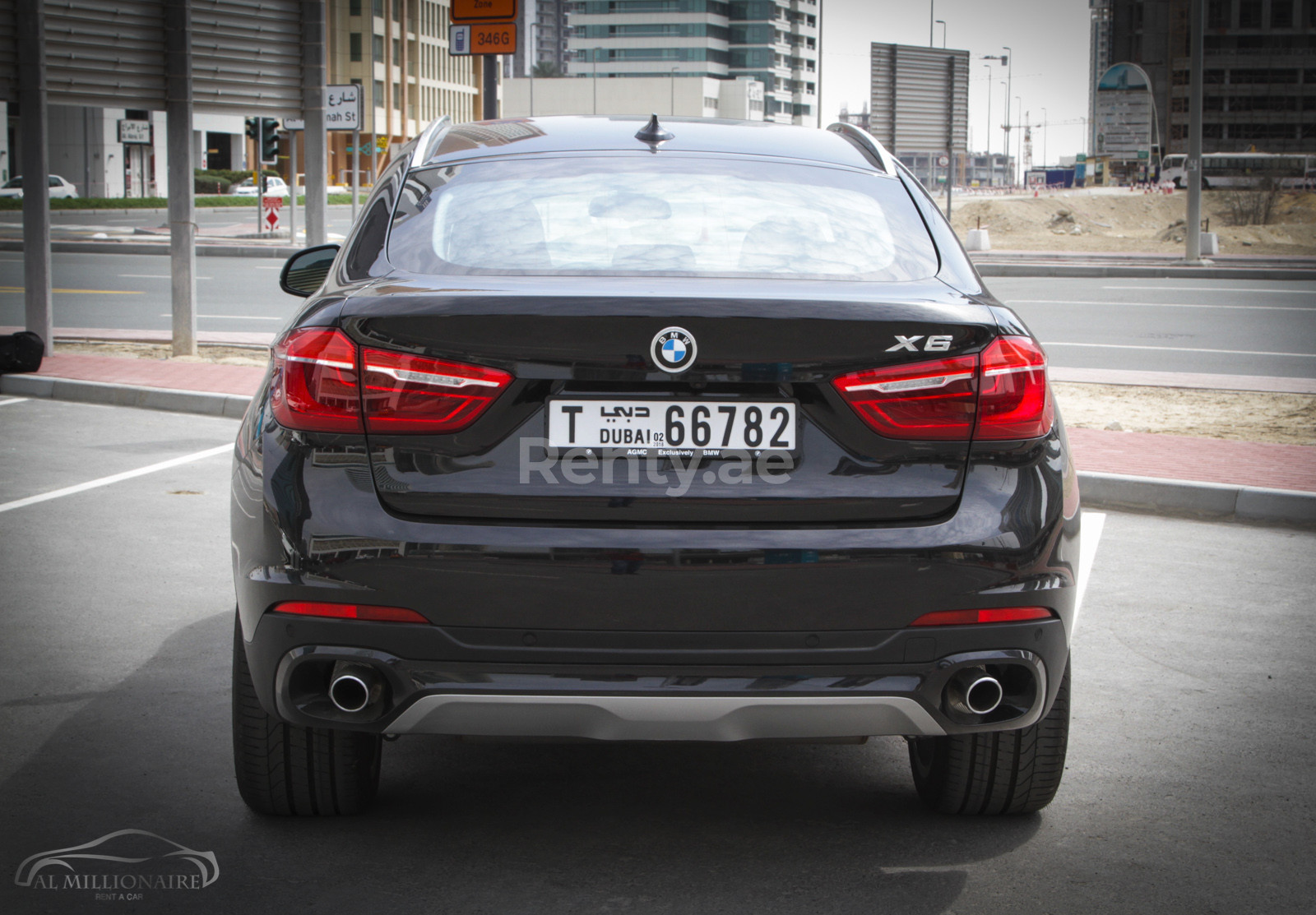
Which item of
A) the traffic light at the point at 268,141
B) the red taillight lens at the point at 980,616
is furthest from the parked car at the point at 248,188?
the red taillight lens at the point at 980,616

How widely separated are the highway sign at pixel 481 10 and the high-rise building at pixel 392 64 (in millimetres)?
81262

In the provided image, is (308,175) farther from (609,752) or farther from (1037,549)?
(1037,549)

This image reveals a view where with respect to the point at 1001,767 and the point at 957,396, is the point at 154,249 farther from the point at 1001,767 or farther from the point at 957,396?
the point at 957,396

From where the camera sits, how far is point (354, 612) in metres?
2.77

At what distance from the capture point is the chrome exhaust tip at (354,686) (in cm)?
283

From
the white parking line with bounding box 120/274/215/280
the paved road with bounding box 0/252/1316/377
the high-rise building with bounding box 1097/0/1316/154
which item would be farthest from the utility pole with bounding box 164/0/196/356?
the high-rise building with bounding box 1097/0/1316/154

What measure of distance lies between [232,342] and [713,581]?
12840mm

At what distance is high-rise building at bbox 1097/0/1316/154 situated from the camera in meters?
137

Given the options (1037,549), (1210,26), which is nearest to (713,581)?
(1037,549)

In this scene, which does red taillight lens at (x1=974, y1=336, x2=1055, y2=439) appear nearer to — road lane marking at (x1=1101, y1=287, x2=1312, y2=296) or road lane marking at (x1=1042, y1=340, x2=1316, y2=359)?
road lane marking at (x1=1042, y1=340, x2=1316, y2=359)

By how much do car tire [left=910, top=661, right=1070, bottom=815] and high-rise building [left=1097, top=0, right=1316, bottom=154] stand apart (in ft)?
468

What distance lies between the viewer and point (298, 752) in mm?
3264

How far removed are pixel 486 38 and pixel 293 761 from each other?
12.8 metres

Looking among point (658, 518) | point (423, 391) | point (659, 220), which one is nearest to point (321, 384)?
point (423, 391)
